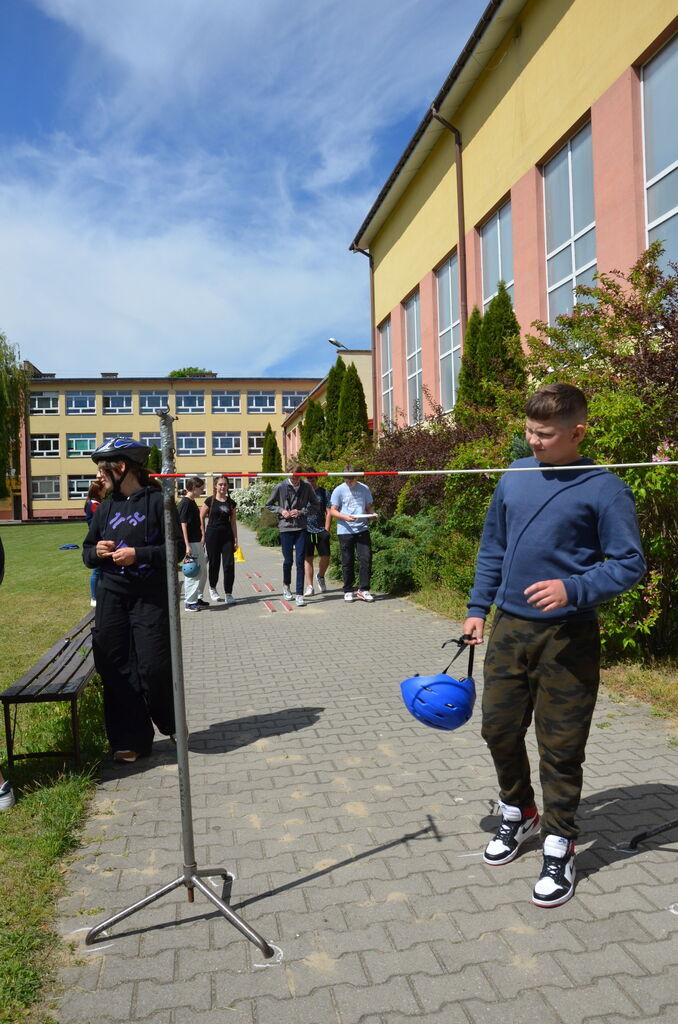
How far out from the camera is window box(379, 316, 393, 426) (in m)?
22.6

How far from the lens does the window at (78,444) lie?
204 feet

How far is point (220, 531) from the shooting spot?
11.2m

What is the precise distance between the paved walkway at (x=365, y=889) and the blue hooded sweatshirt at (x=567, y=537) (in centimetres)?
115

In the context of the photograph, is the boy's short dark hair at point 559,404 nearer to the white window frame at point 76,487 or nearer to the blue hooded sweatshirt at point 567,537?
the blue hooded sweatshirt at point 567,537

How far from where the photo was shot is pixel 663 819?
364 cm

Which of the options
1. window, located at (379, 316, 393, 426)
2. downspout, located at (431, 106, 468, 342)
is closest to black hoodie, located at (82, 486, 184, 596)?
downspout, located at (431, 106, 468, 342)

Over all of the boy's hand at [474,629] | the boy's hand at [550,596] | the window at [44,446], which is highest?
the window at [44,446]

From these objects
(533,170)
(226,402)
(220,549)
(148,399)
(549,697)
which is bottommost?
(549,697)

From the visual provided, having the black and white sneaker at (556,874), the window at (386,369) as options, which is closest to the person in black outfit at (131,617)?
the black and white sneaker at (556,874)

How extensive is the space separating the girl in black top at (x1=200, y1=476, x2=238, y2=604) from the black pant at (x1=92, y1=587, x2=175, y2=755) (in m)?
6.10

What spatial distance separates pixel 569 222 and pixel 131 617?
396 inches

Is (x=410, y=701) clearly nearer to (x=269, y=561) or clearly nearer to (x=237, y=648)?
(x=237, y=648)

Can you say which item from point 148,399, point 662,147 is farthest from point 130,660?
point 148,399

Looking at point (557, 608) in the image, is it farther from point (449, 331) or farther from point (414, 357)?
point (414, 357)
